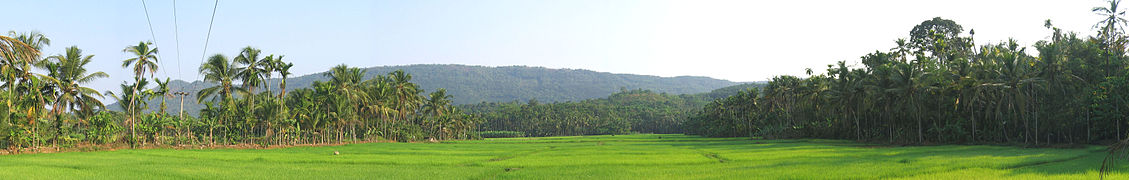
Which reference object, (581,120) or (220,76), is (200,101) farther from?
(581,120)

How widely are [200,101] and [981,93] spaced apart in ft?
190

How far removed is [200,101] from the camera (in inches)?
1849

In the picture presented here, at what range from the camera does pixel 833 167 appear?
20.4 metres

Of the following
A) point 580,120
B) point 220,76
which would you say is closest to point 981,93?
point 220,76

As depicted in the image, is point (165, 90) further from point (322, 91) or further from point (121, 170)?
point (121, 170)

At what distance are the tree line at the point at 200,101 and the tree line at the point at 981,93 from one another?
152ft

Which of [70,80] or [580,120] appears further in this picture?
[580,120]

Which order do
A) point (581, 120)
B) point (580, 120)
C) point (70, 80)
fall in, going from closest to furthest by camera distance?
point (70, 80) < point (580, 120) < point (581, 120)

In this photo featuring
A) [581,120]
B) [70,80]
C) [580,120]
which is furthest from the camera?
[581,120]

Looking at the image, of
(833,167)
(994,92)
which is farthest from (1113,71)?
(833,167)

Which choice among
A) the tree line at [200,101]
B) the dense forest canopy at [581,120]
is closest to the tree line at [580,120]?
the dense forest canopy at [581,120]

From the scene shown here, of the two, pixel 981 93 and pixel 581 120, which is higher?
pixel 981 93

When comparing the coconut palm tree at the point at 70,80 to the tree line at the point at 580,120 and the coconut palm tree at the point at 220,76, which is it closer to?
the coconut palm tree at the point at 220,76

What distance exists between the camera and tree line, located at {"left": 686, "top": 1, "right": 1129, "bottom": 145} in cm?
3638
